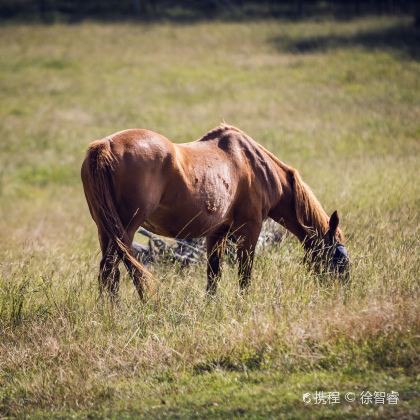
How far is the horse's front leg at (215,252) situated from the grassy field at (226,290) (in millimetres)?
160

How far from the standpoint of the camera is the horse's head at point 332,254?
6.59m

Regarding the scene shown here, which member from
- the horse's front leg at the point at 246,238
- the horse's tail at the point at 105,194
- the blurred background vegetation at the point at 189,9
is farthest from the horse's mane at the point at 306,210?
the blurred background vegetation at the point at 189,9

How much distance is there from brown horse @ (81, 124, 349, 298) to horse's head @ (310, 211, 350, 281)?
0.01 metres

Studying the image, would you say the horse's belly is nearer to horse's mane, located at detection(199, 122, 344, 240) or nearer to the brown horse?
the brown horse

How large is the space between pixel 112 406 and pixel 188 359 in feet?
2.50

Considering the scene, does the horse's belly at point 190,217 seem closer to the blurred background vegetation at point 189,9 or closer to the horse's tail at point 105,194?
the horse's tail at point 105,194

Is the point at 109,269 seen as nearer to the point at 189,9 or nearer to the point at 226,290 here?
the point at 226,290

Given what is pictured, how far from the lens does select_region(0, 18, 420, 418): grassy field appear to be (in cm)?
485

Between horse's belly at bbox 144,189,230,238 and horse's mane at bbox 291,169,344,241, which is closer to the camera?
horse's belly at bbox 144,189,230,238

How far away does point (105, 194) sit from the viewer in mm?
6027

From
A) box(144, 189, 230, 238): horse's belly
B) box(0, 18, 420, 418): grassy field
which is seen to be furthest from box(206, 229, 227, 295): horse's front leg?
box(144, 189, 230, 238): horse's belly

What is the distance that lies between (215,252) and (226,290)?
1.50m

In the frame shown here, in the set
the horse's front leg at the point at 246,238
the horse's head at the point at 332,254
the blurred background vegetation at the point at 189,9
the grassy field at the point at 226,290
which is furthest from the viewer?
the blurred background vegetation at the point at 189,9

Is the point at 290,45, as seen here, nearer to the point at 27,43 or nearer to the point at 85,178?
the point at 27,43
